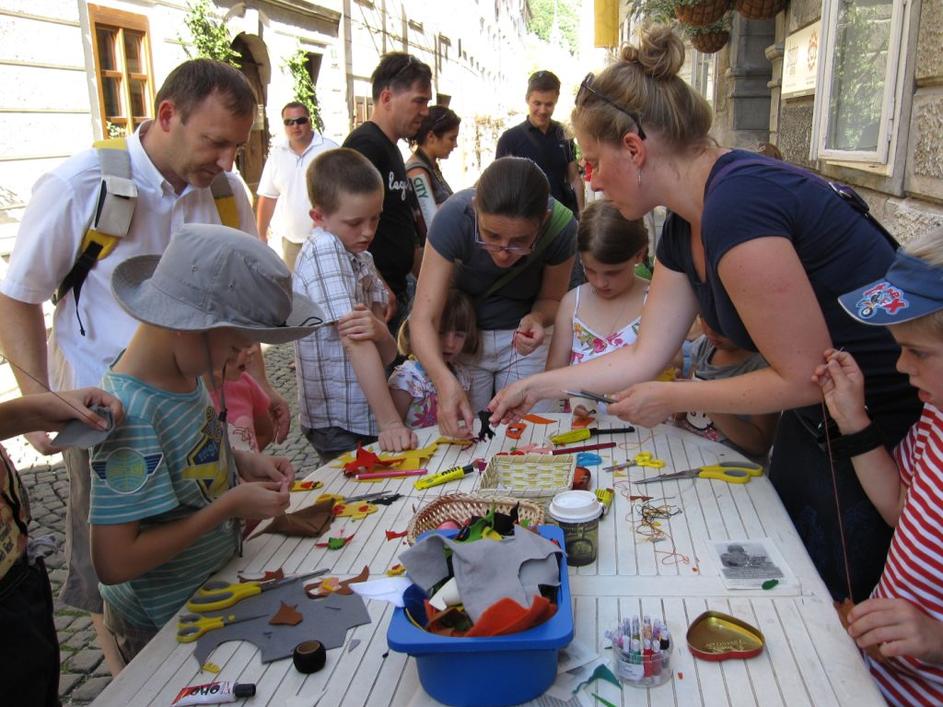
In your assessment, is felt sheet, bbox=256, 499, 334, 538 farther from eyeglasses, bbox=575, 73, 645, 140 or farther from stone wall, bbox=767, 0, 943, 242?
stone wall, bbox=767, 0, 943, 242

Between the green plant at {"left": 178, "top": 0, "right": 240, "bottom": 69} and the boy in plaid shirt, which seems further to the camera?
the green plant at {"left": 178, "top": 0, "right": 240, "bottom": 69}

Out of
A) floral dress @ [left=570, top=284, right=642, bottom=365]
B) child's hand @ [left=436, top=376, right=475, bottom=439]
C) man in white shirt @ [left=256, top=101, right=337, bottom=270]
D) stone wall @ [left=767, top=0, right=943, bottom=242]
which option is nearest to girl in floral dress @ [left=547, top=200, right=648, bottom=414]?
floral dress @ [left=570, top=284, right=642, bottom=365]

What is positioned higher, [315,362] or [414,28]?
[414,28]

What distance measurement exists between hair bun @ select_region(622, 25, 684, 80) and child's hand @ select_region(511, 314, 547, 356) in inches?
50.0

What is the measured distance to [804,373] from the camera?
1771mm

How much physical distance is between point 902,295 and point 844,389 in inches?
11.1

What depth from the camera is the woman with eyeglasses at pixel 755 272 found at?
67.9 inches

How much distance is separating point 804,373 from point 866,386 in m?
0.20

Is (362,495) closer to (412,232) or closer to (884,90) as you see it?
(412,232)

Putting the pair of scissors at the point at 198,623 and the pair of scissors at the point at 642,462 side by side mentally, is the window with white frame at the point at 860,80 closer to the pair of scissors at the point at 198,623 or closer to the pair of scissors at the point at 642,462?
the pair of scissors at the point at 642,462

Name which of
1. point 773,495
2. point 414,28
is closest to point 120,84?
point 773,495

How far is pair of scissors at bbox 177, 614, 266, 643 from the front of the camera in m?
1.59

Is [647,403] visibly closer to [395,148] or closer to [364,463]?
[364,463]

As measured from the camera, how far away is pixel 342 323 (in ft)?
9.08
